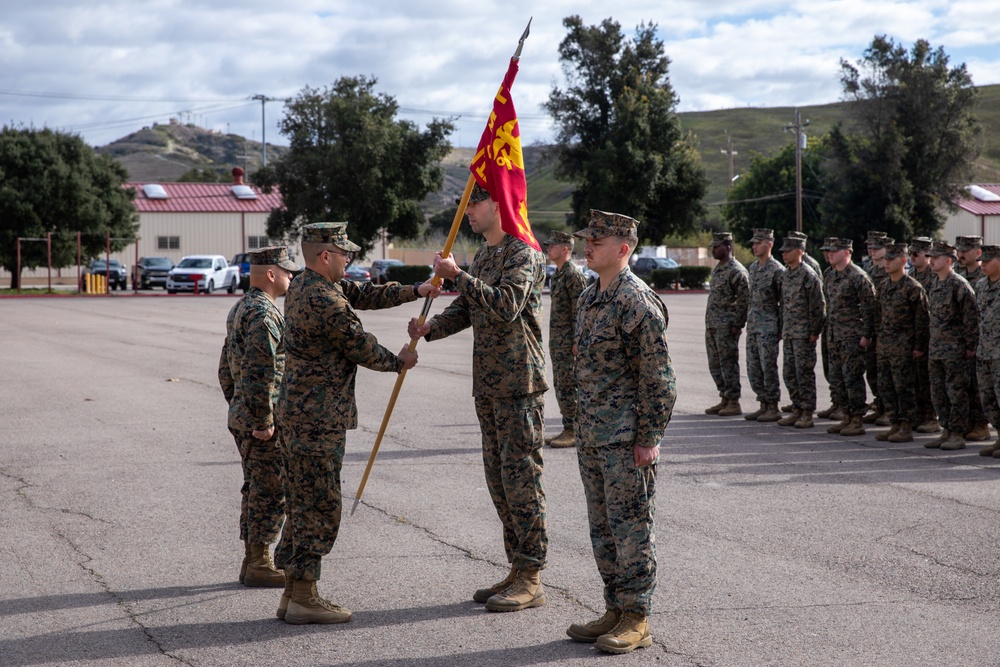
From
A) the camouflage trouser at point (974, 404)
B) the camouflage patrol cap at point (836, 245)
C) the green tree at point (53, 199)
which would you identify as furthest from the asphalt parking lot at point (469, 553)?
the green tree at point (53, 199)

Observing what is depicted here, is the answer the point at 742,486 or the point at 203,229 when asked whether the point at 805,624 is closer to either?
the point at 742,486

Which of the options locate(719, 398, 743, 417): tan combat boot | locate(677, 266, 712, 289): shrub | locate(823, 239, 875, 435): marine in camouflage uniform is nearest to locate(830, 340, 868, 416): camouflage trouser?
locate(823, 239, 875, 435): marine in camouflage uniform

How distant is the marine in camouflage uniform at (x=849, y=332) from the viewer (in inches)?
442

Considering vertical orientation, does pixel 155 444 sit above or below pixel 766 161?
below

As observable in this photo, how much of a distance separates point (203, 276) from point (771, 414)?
37.4 metres

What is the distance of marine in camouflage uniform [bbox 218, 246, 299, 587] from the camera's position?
587cm

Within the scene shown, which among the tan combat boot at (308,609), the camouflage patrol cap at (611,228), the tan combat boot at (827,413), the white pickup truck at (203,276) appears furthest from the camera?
the white pickup truck at (203,276)

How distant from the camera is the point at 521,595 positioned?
558 cm

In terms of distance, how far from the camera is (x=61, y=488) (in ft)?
27.8

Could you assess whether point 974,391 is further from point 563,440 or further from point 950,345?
point 563,440

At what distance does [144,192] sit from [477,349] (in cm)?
6927

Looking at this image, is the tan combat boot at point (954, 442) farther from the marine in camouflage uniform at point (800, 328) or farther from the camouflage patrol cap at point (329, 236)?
the camouflage patrol cap at point (329, 236)

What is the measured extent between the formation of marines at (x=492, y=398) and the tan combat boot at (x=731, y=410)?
22.7ft

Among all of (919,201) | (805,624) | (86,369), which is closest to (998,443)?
(805,624)
